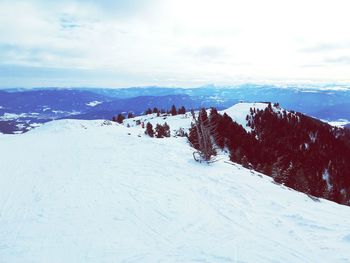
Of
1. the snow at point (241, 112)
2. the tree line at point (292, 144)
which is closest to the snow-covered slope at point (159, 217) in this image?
the tree line at point (292, 144)

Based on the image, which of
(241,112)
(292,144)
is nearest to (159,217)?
(292,144)

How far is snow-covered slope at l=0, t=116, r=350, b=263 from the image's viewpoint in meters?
10.1

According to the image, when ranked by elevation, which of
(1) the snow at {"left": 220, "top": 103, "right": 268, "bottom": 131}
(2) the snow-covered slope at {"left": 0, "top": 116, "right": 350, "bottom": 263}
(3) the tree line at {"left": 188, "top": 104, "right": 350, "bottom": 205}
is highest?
(2) the snow-covered slope at {"left": 0, "top": 116, "right": 350, "bottom": 263}

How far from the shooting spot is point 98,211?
551 inches

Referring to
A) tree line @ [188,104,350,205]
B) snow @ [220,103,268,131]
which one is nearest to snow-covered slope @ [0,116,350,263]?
tree line @ [188,104,350,205]

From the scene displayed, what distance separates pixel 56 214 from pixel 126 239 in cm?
410

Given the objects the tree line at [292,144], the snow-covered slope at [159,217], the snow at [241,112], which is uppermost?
the snow-covered slope at [159,217]

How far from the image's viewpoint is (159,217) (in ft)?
43.2

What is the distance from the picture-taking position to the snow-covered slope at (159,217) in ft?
33.1

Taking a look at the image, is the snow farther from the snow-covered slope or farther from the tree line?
the snow-covered slope

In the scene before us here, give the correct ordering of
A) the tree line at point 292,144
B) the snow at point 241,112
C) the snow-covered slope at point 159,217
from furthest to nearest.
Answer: the snow at point 241,112 < the tree line at point 292,144 < the snow-covered slope at point 159,217

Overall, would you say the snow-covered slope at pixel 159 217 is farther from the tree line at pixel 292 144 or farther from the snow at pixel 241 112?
the snow at pixel 241 112

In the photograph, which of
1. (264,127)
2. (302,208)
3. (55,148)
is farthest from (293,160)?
(302,208)

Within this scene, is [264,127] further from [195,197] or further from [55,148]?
[195,197]
